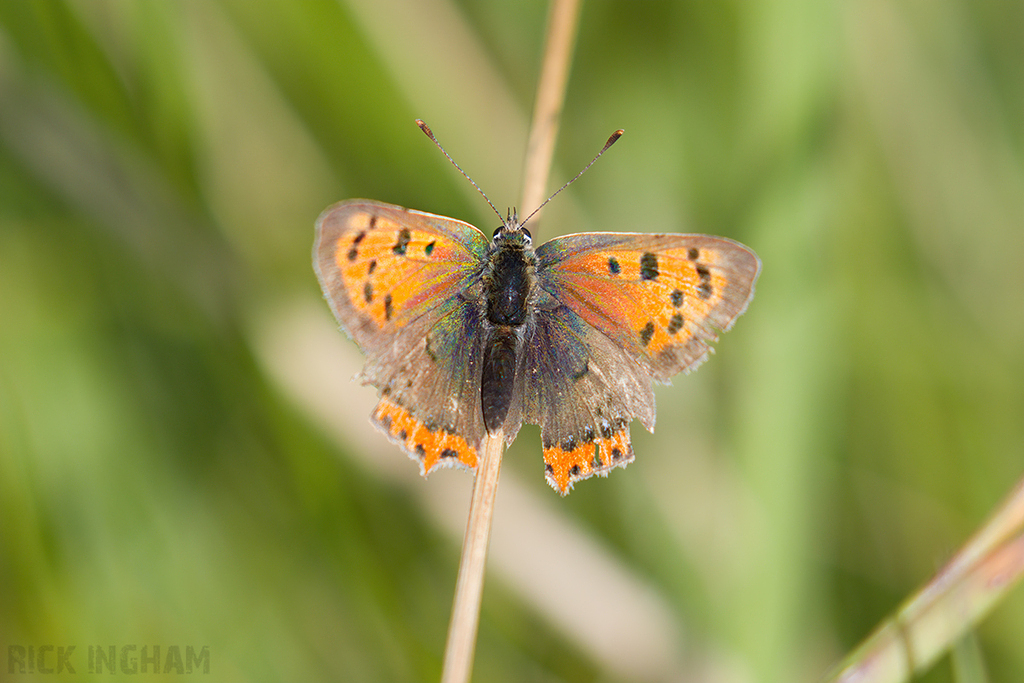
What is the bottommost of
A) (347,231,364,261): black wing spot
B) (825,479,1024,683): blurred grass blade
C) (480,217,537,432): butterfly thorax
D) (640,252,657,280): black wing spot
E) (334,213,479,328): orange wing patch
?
(825,479,1024,683): blurred grass blade

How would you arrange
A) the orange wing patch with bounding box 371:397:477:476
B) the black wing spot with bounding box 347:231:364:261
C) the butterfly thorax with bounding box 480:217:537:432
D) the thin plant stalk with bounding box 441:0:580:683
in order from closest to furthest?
the thin plant stalk with bounding box 441:0:580:683 < the orange wing patch with bounding box 371:397:477:476 < the black wing spot with bounding box 347:231:364:261 < the butterfly thorax with bounding box 480:217:537:432

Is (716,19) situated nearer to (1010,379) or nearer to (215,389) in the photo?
(1010,379)

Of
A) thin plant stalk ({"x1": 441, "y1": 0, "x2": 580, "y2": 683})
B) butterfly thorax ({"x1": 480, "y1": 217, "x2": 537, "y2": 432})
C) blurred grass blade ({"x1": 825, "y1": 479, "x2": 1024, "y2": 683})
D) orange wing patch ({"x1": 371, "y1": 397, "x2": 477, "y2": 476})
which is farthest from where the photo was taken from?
butterfly thorax ({"x1": 480, "y1": 217, "x2": 537, "y2": 432})

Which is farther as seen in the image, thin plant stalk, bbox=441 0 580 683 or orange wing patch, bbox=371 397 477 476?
orange wing patch, bbox=371 397 477 476

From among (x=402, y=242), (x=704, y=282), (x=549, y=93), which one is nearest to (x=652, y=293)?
(x=704, y=282)

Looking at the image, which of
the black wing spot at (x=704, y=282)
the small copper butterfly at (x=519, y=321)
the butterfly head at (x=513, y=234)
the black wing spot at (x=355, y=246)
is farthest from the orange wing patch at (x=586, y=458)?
the black wing spot at (x=355, y=246)

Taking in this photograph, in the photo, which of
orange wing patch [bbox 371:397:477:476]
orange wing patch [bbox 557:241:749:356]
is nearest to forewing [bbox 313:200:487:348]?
orange wing patch [bbox 371:397:477:476]

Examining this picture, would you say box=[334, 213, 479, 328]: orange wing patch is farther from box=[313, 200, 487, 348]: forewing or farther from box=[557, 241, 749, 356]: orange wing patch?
box=[557, 241, 749, 356]: orange wing patch

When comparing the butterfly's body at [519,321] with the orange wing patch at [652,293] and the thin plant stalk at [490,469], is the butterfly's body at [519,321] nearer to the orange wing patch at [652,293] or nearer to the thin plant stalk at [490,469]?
the orange wing patch at [652,293]
